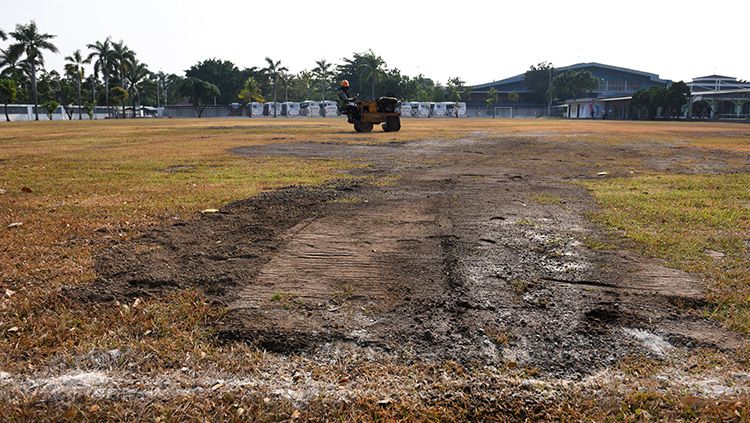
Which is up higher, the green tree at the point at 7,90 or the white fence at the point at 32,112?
the green tree at the point at 7,90

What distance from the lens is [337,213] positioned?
7.49m

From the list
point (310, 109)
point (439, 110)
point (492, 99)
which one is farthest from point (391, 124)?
point (492, 99)

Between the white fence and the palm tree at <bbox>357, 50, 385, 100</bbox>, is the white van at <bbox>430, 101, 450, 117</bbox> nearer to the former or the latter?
the palm tree at <bbox>357, 50, 385, 100</bbox>

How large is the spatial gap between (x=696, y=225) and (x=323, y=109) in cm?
9286

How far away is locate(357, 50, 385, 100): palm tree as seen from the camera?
105750 mm

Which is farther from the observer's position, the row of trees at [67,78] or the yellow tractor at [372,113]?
the row of trees at [67,78]

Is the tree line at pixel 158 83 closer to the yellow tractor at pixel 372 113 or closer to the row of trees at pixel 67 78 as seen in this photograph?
the row of trees at pixel 67 78

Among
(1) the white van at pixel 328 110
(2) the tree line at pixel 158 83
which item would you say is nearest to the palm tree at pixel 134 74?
(2) the tree line at pixel 158 83

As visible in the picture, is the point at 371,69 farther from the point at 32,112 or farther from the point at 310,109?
the point at 32,112

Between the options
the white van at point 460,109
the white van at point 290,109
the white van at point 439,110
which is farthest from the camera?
the white van at point 460,109

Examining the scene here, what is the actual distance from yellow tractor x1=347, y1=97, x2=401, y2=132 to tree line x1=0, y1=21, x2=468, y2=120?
6177 centimetres

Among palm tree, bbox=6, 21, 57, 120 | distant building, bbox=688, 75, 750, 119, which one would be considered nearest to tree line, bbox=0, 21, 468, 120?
palm tree, bbox=6, 21, 57, 120

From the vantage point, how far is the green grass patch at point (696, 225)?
4320mm

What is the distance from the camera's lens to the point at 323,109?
96.8m
